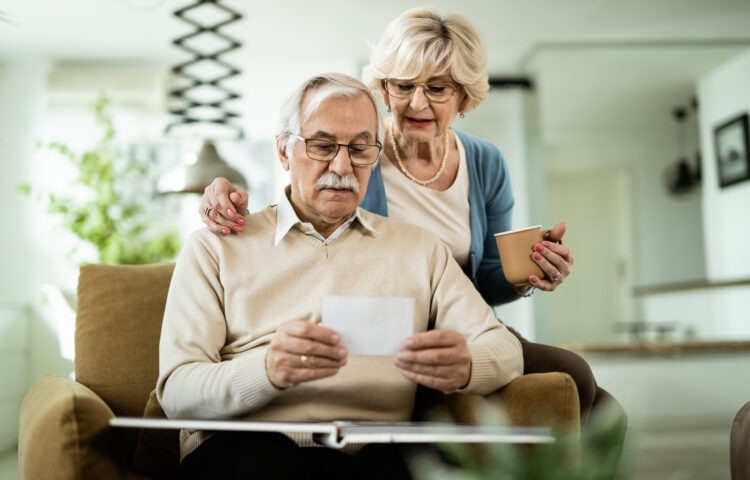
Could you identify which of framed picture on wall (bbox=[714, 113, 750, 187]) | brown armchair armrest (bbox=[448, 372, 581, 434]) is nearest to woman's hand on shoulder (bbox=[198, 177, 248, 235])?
brown armchair armrest (bbox=[448, 372, 581, 434])

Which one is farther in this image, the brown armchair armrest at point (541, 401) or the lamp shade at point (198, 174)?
the lamp shade at point (198, 174)

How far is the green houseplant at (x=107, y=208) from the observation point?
4848mm

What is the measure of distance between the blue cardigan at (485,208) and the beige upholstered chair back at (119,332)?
62cm

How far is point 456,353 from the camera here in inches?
45.9

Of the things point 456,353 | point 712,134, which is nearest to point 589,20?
point 712,134

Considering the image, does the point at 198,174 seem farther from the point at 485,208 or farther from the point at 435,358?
the point at 435,358

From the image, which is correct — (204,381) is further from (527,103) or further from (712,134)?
(712,134)

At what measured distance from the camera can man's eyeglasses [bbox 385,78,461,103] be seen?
1691 mm

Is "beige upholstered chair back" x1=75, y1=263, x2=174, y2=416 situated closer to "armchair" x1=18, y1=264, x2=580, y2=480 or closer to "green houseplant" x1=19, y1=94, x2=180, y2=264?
"armchair" x1=18, y1=264, x2=580, y2=480

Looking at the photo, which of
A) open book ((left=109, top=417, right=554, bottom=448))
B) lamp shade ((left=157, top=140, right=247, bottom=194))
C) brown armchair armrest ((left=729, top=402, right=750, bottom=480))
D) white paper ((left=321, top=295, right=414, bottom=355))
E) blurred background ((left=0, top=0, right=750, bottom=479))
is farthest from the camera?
blurred background ((left=0, top=0, right=750, bottom=479))

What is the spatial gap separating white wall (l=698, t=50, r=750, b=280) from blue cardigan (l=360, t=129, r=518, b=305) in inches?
162

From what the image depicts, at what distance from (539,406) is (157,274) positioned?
1.05m

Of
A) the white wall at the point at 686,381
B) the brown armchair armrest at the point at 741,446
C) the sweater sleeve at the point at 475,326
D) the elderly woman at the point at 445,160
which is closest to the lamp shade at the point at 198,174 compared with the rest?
the elderly woman at the point at 445,160

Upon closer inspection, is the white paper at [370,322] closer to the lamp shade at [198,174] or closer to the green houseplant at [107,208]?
the lamp shade at [198,174]
